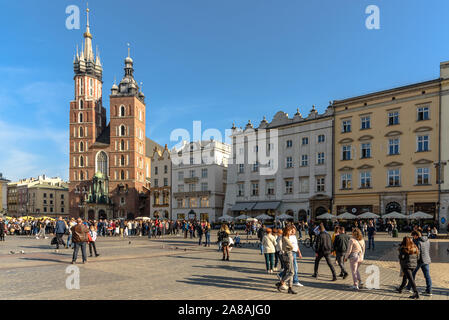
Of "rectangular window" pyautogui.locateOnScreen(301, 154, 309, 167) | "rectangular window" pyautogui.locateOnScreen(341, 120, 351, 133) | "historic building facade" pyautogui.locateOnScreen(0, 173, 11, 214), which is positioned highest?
"rectangular window" pyautogui.locateOnScreen(341, 120, 351, 133)

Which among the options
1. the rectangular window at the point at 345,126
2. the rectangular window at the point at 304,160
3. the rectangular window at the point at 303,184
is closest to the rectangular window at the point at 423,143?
the rectangular window at the point at 345,126

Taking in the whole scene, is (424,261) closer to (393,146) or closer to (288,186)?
(393,146)

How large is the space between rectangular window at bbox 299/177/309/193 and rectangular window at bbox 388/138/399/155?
10974mm

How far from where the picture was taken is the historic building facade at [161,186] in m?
68.2

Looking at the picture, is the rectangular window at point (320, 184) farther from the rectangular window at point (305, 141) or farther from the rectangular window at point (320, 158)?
the rectangular window at point (305, 141)

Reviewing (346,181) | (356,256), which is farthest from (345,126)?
(356,256)

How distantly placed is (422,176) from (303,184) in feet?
47.2

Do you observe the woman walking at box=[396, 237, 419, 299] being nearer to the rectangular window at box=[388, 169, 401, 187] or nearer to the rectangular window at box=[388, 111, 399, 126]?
the rectangular window at box=[388, 169, 401, 187]

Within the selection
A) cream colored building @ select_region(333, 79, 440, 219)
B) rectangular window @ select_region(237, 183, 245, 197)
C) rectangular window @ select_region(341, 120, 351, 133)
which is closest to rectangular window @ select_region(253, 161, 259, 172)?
rectangular window @ select_region(237, 183, 245, 197)

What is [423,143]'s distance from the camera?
127ft

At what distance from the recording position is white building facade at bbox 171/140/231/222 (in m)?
60.8
